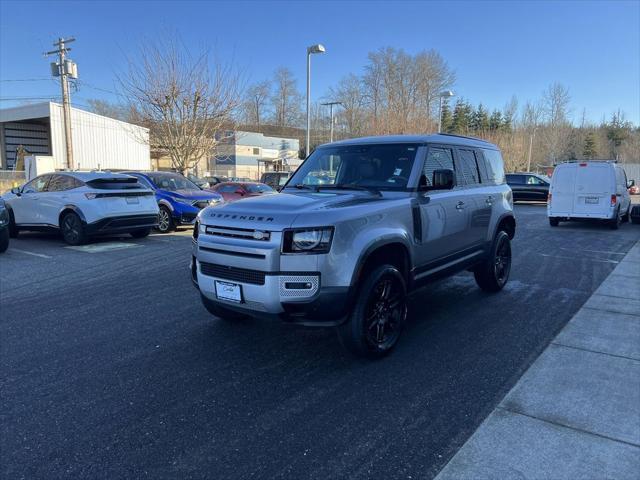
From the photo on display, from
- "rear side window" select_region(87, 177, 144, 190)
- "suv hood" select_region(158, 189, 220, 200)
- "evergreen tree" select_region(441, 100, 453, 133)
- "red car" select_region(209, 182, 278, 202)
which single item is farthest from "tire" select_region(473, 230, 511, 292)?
"evergreen tree" select_region(441, 100, 453, 133)

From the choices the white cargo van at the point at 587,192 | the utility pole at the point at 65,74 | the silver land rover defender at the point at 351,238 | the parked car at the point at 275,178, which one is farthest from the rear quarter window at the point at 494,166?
the utility pole at the point at 65,74

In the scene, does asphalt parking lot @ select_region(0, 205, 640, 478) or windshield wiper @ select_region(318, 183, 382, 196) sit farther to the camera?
windshield wiper @ select_region(318, 183, 382, 196)

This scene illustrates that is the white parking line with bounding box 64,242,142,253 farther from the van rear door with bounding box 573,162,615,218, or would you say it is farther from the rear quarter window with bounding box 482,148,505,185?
the van rear door with bounding box 573,162,615,218

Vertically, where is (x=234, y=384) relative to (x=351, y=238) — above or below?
below

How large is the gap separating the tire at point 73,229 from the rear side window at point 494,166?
8.18m

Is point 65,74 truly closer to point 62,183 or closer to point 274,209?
point 62,183

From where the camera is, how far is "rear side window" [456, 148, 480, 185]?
5.61m

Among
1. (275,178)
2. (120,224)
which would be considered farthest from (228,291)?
(275,178)

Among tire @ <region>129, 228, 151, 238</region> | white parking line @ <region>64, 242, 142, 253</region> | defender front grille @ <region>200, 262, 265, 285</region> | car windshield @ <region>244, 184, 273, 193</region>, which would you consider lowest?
white parking line @ <region>64, 242, 142, 253</region>

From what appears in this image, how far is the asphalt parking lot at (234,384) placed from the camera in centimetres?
279

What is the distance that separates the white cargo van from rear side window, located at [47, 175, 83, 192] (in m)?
13.7

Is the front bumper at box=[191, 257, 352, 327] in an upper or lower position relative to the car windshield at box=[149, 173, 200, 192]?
lower

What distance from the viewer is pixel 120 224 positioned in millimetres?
10242

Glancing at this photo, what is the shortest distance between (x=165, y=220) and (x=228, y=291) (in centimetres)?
941
